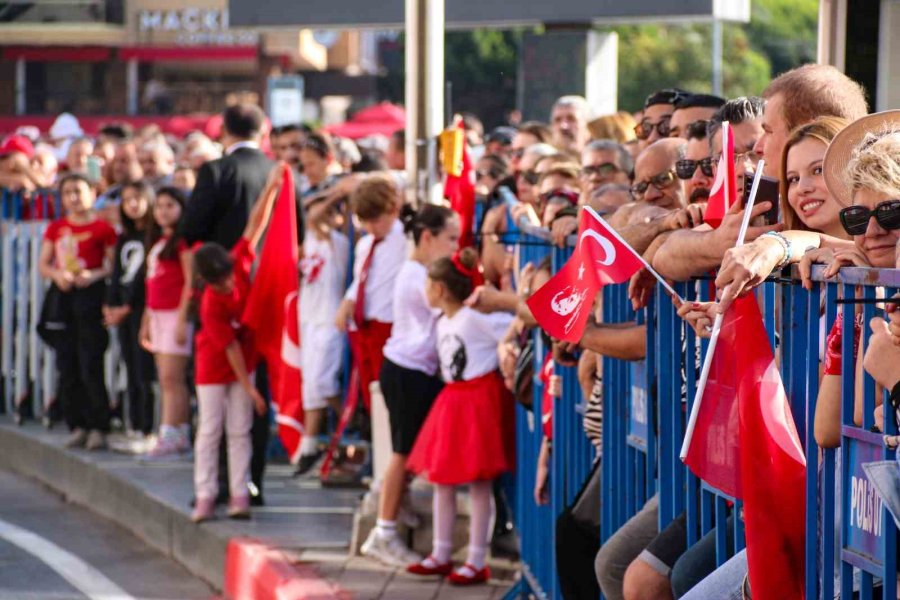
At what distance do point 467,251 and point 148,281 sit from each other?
13.3 feet

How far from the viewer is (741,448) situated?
4438mm

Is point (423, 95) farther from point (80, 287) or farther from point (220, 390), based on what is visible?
point (80, 287)

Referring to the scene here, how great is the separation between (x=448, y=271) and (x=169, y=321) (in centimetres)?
397

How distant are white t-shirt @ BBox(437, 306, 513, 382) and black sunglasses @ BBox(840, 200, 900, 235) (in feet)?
14.3

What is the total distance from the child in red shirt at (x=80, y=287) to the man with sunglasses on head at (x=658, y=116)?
633cm

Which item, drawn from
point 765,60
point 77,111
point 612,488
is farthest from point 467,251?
point 765,60

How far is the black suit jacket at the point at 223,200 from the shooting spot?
10703mm

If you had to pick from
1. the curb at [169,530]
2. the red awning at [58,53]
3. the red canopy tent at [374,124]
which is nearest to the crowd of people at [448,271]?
the curb at [169,530]

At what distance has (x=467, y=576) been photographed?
808cm

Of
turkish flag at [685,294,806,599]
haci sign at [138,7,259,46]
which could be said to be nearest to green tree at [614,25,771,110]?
haci sign at [138,7,259,46]

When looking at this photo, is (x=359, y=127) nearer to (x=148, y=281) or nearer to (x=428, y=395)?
(x=148, y=281)

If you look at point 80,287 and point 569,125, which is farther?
point 80,287

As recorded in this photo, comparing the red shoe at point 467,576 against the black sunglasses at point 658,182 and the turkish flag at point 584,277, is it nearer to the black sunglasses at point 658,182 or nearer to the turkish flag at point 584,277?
the black sunglasses at point 658,182

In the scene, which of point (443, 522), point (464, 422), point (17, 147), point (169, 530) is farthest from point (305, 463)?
point (17, 147)
